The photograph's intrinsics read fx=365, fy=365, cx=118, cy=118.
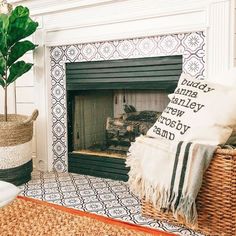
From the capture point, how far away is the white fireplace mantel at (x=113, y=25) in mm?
1971

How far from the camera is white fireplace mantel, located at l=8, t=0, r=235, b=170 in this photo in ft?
6.47

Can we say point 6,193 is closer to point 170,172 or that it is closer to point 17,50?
point 170,172

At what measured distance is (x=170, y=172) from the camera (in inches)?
60.9

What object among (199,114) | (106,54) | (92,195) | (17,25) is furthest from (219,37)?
(17,25)

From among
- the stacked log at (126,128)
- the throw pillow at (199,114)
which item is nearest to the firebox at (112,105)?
the stacked log at (126,128)

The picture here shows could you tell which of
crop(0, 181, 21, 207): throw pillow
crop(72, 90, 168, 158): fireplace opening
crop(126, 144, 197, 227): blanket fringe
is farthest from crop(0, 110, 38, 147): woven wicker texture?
crop(0, 181, 21, 207): throw pillow

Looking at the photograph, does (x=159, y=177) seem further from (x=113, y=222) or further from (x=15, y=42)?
(x=15, y=42)

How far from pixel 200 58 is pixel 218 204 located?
0.90m

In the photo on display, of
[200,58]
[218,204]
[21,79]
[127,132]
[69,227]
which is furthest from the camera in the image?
[21,79]

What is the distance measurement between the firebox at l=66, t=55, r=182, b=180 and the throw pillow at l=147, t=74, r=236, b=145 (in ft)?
1.81

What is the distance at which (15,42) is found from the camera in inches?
94.8

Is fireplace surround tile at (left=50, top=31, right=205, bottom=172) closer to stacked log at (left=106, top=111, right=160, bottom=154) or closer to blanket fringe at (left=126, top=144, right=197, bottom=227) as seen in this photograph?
stacked log at (left=106, top=111, right=160, bottom=154)

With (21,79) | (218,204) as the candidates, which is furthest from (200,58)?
(21,79)

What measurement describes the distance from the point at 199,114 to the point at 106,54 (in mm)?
1058
